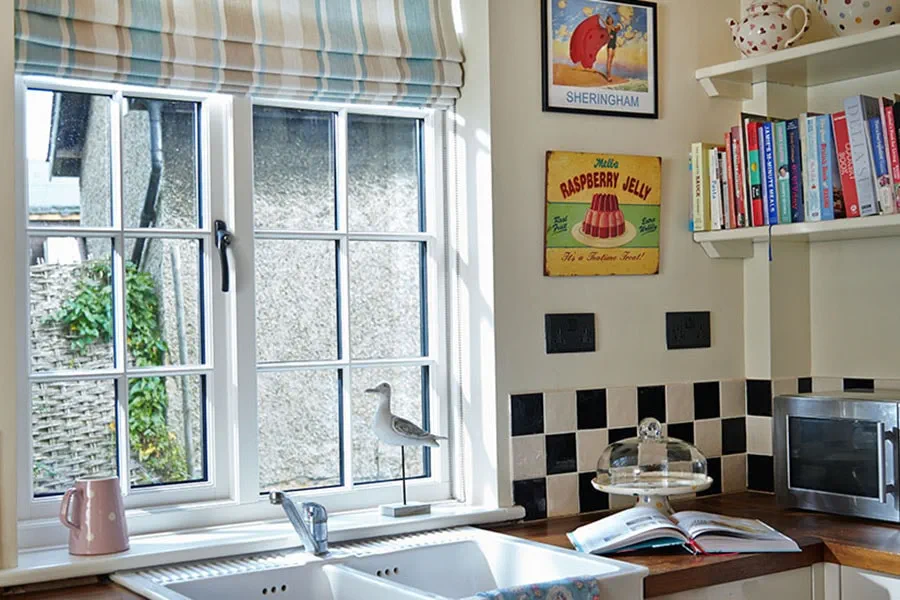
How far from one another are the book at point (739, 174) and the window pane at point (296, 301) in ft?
3.39

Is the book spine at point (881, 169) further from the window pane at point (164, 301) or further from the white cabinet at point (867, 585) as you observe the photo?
the window pane at point (164, 301)

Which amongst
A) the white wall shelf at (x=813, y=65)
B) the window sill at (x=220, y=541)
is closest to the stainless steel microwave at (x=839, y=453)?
the window sill at (x=220, y=541)

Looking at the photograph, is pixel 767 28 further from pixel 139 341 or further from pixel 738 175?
pixel 139 341

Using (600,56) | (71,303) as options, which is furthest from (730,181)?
(71,303)

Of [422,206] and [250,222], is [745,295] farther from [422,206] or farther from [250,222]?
[250,222]

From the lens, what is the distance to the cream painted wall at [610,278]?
105 inches

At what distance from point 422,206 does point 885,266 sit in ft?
3.92

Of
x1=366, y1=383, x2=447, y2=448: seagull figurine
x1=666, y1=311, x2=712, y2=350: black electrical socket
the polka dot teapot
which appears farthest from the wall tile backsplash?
the polka dot teapot

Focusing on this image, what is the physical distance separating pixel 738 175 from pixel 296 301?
1.15 metres

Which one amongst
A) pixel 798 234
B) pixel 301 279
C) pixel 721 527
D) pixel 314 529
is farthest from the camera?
pixel 798 234

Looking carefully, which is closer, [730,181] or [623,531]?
[623,531]

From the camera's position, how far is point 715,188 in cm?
290

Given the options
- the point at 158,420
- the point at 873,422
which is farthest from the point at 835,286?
the point at 158,420

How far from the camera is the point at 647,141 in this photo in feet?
9.58
